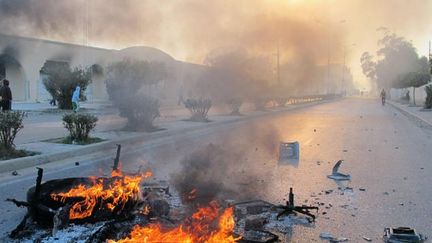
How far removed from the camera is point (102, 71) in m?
28.3

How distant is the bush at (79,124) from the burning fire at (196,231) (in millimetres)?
6089

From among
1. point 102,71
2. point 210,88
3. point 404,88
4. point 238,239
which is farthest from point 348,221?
point 404,88

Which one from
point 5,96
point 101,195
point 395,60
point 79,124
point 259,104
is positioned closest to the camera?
point 101,195

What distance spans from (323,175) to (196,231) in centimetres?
386

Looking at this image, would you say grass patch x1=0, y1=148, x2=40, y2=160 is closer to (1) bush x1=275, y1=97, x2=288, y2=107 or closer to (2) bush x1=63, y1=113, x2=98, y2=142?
(2) bush x1=63, y1=113, x2=98, y2=142

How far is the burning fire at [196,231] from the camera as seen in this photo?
356 centimetres

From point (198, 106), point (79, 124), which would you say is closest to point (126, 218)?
point (79, 124)

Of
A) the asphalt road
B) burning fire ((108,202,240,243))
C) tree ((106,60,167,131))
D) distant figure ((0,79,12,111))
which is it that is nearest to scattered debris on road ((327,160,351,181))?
the asphalt road

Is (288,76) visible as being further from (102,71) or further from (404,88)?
(404,88)

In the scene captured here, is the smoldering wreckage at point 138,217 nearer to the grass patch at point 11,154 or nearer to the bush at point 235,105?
the grass patch at point 11,154

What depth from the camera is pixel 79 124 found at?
9945mm

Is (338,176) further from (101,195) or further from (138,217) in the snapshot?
(101,195)

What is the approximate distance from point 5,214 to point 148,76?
17.1 metres

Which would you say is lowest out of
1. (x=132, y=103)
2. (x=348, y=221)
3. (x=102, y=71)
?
(x=348, y=221)
